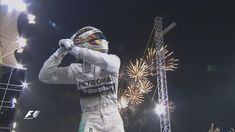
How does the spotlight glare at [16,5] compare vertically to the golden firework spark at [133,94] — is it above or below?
below

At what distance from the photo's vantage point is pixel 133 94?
1430 centimetres

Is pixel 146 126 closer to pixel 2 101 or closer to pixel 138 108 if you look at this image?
pixel 138 108

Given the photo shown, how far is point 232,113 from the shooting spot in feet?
69.7

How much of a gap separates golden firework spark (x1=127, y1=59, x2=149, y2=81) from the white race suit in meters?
10.5

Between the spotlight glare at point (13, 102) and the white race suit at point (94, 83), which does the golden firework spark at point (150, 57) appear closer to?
the spotlight glare at point (13, 102)

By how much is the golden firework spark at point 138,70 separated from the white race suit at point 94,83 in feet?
34.4

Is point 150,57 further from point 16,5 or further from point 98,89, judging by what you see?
point 98,89

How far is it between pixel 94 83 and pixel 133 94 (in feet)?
35.5

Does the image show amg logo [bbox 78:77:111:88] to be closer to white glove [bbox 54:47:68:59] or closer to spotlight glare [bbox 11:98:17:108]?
white glove [bbox 54:47:68:59]

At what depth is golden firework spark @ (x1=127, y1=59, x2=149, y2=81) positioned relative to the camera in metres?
14.1

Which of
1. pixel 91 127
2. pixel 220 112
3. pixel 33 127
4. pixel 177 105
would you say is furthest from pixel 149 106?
pixel 91 127

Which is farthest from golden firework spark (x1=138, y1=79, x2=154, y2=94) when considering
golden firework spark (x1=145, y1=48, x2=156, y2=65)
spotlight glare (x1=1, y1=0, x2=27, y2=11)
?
spotlight glare (x1=1, y1=0, x2=27, y2=11)

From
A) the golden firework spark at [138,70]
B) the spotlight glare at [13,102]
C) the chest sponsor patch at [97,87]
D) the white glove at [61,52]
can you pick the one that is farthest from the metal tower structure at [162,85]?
the white glove at [61,52]

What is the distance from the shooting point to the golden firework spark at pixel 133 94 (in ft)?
46.0
